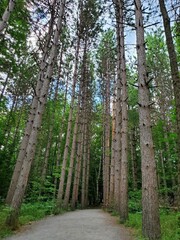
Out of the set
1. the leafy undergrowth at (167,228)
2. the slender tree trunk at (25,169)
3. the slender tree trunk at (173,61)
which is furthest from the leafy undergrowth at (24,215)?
the slender tree trunk at (173,61)

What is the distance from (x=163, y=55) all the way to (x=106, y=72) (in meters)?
4.88

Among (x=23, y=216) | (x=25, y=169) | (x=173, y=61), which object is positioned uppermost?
(x=173, y=61)

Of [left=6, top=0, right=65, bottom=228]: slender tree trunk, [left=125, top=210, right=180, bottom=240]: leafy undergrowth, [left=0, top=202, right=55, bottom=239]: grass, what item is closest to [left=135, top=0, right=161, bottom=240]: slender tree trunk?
[left=125, top=210, right=180, bottom=240]: leafy undergrowth

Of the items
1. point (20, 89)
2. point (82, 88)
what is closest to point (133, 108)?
point (82, 88)

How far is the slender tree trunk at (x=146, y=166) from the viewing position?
4.69m

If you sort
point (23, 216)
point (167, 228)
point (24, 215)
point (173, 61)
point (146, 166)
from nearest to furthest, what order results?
point (146, 166) → point (167, 228) → point (173, 61) → point (23, 216) → point (24, 215)

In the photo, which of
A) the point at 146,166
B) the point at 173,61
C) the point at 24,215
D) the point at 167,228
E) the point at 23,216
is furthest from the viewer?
the point at 24,215

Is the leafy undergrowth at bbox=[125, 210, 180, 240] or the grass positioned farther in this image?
the grass

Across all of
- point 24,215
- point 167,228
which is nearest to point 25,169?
point 24,215

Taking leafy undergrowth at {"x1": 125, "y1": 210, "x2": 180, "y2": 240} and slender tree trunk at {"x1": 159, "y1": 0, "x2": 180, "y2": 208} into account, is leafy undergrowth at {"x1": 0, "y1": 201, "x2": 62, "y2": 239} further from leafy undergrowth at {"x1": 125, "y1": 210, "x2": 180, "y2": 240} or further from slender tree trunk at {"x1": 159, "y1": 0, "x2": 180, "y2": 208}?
slender tree trunk at {"x1": 159, "y1": 0, "x2": 180, "y2": 208}

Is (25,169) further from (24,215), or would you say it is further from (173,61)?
(173,61)

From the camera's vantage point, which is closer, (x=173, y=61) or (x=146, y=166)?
(x=146, y=166)

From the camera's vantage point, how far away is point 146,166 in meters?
5.17

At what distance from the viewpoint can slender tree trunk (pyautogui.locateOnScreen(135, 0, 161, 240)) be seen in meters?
4.69
